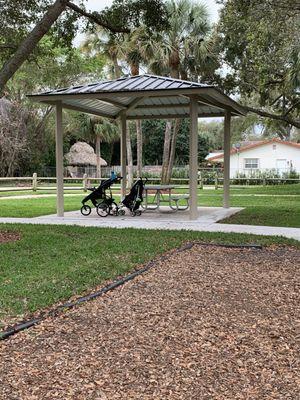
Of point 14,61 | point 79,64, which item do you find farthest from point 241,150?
point 14,61

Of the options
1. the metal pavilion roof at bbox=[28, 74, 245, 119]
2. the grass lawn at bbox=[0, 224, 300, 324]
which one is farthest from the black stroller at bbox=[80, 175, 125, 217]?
the grass lawn at bbox=[0, 224, 300, 324]

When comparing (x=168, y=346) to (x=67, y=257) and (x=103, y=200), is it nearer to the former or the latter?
(x=67, y=257)

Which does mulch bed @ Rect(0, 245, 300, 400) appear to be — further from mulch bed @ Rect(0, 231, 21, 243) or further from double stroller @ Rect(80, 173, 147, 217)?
double stroller @ Rect(80, 173, 147, 217)

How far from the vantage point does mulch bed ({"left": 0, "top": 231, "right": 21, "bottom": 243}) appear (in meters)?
8.77

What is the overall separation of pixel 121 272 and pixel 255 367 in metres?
3.10

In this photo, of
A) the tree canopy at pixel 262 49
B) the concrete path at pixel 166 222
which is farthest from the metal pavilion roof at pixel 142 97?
the concrete path at pixel 166 222

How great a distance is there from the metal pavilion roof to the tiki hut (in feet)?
84.8

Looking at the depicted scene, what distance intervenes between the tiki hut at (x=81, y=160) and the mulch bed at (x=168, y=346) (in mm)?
35939

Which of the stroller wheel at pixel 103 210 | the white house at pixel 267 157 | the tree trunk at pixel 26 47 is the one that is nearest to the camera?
the tree trunk at pixel 26 47

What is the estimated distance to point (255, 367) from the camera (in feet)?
11.9

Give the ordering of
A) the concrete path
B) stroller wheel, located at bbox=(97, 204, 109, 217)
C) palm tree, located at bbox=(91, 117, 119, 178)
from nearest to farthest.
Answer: the concrete path
stroller wheel, located at bbox=(97, 204, 109, 217)
palm tree, located at bbox=(91, 117, 119, 178)

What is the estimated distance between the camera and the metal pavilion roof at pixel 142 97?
431 inches

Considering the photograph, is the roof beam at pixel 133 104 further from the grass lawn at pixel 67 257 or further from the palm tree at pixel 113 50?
the palm tree at pixel 113 50

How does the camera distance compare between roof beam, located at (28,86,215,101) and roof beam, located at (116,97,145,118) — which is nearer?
roof beam, located at (28,86,215,101)
